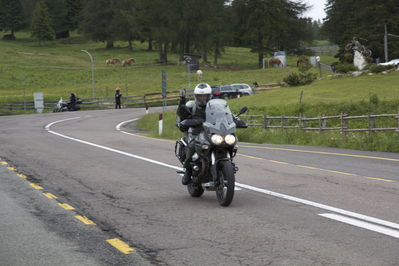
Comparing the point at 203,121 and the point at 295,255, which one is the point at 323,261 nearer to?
the point at 295,255

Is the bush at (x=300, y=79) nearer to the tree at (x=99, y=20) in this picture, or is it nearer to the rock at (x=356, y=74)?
the rock at (x=356, y=74)

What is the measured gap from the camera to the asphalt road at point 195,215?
6113 millimetres

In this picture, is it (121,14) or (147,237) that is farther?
(121,14)

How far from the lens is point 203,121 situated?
9.15 metres

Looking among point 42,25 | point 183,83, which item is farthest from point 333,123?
point 42,25

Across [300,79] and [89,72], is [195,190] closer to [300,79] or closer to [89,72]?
[300,79]

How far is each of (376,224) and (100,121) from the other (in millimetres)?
31534

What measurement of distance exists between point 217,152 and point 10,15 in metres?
134

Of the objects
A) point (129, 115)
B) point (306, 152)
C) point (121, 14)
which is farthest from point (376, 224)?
point (121, 14)

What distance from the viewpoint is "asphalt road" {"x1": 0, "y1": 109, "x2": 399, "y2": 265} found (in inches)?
241

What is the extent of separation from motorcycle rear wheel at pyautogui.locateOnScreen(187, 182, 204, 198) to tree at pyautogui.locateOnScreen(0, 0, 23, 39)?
132990mm

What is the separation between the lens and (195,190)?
9.76 metres

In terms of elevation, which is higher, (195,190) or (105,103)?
(195,190)

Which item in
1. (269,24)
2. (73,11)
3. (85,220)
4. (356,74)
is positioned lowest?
(85,220)
